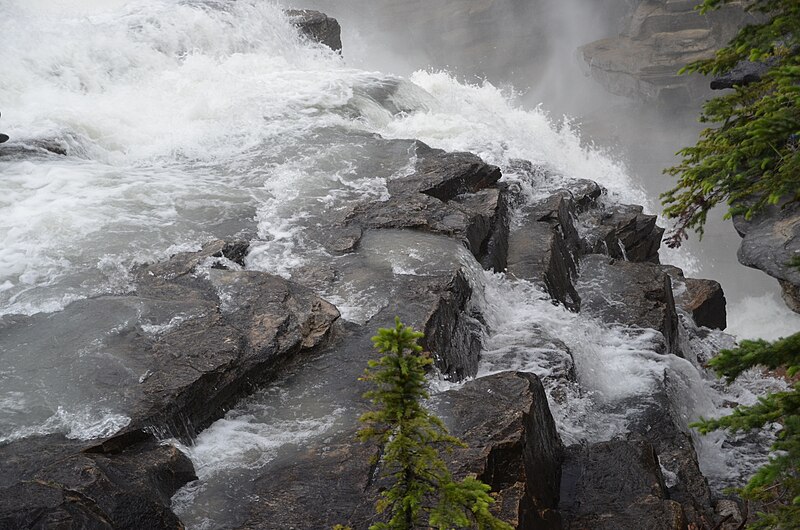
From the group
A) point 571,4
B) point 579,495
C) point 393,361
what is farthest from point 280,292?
point 571,4

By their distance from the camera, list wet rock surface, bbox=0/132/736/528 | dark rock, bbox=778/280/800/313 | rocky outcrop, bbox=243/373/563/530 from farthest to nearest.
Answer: dark rock, bbox=778/280/800/313 < wet rock surface, bbox=0/132/736/528 < rocky outcrop, bbox=243/373/563/530

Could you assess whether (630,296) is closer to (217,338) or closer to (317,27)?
(217,338)

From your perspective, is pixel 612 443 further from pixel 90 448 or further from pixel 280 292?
pixel 90 448

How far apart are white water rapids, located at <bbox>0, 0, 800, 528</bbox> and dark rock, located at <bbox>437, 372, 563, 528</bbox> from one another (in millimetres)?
1012

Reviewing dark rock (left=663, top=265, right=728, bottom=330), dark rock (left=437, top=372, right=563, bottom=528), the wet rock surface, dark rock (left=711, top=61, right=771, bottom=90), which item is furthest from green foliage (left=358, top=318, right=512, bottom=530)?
dark rock (left=663, top=265, right=728, bottom=330)

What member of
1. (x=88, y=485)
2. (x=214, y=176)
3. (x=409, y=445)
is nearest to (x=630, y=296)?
(x=214, y=176)

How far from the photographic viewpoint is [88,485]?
4836 millimetres

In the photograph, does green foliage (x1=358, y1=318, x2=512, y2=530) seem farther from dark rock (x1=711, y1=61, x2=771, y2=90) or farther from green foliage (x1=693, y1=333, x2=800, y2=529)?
dark rock (x1=711, y1=61, x2=771, y2=90)

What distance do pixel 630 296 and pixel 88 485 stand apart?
7.98 meters

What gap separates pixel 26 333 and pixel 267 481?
3.09 m

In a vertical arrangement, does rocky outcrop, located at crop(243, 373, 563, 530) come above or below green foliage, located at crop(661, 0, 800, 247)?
below

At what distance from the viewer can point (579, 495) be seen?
6355 millimetres

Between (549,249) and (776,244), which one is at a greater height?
(776,244)

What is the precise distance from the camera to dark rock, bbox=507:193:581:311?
33.6 ft
